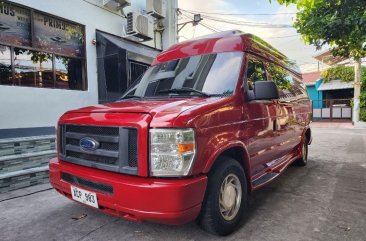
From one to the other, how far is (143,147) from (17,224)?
210 centimetres

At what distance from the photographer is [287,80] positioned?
5.05 meters

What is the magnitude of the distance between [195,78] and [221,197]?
1424 mm

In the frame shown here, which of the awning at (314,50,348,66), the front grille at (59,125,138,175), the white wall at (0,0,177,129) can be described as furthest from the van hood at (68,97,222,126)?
the awning at (314,50,348,66)

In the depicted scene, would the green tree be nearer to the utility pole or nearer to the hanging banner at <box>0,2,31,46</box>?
the hanging banner at <box>0,2,31,46</box>

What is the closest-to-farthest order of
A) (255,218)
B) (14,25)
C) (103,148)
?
(103,148), (255,218), (14,25)

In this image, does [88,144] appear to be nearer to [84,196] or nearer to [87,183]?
[87,183]

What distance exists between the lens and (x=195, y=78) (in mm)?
3467

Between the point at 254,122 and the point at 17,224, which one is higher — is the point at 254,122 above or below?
above

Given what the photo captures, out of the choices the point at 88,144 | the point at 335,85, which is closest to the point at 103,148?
the point at 88,144

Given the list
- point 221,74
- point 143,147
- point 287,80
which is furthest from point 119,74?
point 143,147

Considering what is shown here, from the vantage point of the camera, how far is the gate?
2064 cm

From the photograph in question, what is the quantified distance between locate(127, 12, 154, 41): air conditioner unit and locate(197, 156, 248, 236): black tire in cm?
709

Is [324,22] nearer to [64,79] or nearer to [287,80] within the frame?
[287,80]

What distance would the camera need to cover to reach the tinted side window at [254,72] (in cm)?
353
